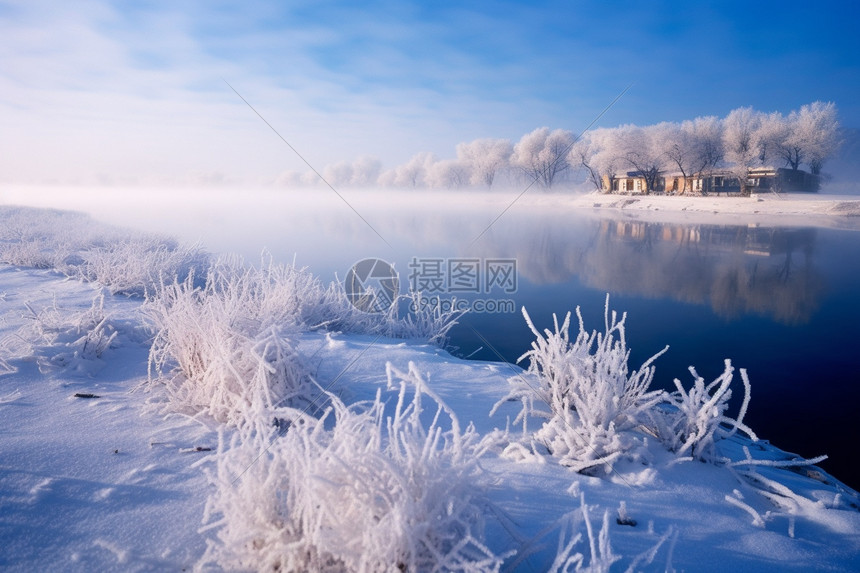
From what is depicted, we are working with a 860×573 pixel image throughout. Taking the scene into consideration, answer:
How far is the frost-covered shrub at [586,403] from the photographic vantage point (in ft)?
7.79

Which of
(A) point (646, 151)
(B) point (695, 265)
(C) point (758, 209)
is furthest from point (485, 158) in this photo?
(B) point (695, 265)

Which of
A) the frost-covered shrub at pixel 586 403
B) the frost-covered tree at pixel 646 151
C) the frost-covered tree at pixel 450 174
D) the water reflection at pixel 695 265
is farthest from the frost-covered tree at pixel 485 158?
the frost-covered shrub at pixel 586 403

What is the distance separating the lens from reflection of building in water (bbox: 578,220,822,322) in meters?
9.41

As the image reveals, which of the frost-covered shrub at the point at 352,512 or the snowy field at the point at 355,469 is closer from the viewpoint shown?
the frost-covered shrub at the point at 352,512

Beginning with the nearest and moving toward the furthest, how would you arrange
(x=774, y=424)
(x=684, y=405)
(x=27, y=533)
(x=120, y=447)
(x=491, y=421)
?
(x=27, y=533)
(x=120, y=447)
(x=684, y=405)
(x=491, y=421)
(x=774, y=424)

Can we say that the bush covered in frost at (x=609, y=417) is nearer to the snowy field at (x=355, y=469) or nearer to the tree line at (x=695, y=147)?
the snowy field at (x=355, y=469)

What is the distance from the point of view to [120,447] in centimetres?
221

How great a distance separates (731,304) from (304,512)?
34.2 feet

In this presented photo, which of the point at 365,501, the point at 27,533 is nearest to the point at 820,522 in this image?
the point at 365,501

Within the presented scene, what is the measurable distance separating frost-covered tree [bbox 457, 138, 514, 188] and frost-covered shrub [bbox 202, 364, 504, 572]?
6837cm

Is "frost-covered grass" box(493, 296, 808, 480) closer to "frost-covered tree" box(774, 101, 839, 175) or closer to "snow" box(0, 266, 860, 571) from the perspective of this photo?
"snow" box(0, 266, 860, 571)

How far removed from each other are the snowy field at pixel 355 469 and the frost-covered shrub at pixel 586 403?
17 mm

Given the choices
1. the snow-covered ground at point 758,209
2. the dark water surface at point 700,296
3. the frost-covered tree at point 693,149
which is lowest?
the dark water surface at point 700,296

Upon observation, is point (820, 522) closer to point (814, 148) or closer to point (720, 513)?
point (720, 513)
